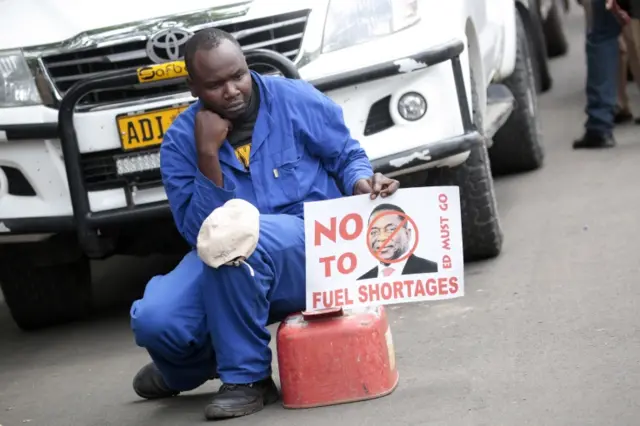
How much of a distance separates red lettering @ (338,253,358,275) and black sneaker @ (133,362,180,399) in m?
0.87

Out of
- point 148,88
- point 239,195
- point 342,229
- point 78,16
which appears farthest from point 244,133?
point 78,16

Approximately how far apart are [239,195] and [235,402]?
2.25 feet

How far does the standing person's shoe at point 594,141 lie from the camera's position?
10242mm

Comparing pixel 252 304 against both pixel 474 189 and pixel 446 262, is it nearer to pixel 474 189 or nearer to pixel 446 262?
pixel 446 262

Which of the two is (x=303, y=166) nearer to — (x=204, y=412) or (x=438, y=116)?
(x=204, y=412)

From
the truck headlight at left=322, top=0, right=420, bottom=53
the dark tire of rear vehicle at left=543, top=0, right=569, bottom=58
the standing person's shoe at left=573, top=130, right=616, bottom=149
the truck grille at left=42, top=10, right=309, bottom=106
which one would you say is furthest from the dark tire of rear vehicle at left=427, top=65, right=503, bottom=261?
the dark tire of rear vehicle at left=543, top=0, right=569, bottom=58

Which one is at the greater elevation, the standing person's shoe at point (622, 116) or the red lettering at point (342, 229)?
the red lettering at point (342, 229)

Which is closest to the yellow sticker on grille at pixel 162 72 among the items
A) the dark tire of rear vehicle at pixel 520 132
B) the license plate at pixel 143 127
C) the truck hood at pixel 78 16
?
the license plate at pixel 143 127

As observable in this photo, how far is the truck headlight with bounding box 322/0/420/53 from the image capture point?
6594mm

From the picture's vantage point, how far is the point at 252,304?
16.7ft

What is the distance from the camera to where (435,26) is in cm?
673

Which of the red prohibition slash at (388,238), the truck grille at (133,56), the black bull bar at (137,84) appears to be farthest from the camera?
the truck grille at (133,56)

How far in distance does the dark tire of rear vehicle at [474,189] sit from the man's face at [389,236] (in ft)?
6.31

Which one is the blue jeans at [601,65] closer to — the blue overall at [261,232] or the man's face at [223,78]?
the blue overall at [261,232]
